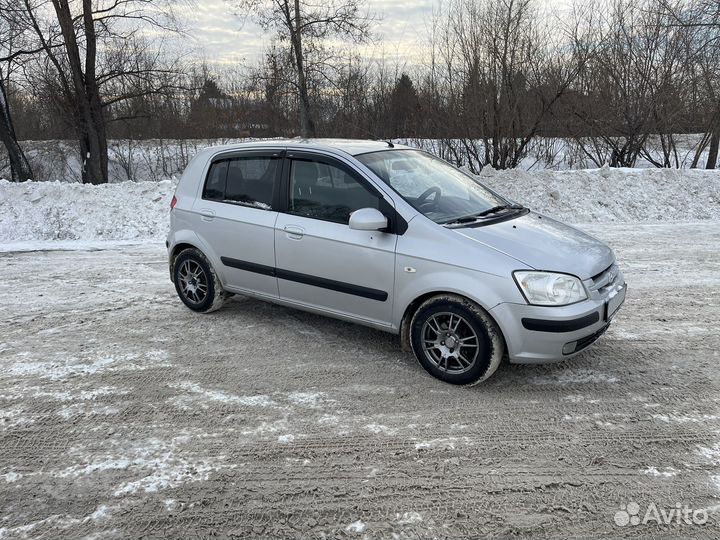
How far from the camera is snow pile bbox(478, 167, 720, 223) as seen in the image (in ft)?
37.8

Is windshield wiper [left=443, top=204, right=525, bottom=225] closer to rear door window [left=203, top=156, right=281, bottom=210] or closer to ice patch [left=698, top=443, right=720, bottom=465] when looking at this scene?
rear door window [left=203, top=156, right=281, bottom=210]

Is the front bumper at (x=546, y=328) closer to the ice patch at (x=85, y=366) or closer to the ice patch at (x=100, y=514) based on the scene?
the ice patch at (x=100, y=514)

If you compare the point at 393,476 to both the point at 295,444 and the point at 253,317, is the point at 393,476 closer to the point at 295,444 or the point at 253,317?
the point at 295,444

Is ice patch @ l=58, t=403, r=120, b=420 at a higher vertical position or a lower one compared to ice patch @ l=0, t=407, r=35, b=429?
higher

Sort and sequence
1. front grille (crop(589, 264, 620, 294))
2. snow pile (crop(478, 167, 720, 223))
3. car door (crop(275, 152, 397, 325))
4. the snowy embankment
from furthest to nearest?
snow pile (crop(478, 167, 720, 223)) < the snowy embankment < car door (crop(275, 152, 397, 325)) < front grille (crop(589, 264, 620, 294))

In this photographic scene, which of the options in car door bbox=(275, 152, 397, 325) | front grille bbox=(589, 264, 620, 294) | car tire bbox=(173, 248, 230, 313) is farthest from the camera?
car tire bbox=(173, 248, 230, 313)

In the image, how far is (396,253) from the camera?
4219mm

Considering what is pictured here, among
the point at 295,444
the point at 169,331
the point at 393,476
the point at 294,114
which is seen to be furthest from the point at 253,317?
the point at 294,114

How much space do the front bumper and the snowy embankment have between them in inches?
317

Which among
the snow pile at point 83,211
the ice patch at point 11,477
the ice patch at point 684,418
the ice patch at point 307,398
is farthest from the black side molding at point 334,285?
the snow pile at point 83,211

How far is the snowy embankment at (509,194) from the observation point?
10742mm

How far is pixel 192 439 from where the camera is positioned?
11.3 feet

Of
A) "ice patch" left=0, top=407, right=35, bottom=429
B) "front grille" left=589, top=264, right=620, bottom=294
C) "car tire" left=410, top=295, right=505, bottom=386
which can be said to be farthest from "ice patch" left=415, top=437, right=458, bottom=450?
"ice patch" left=0, top=407, right=35, bottom=429

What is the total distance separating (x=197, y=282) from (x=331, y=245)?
76.7 inches
